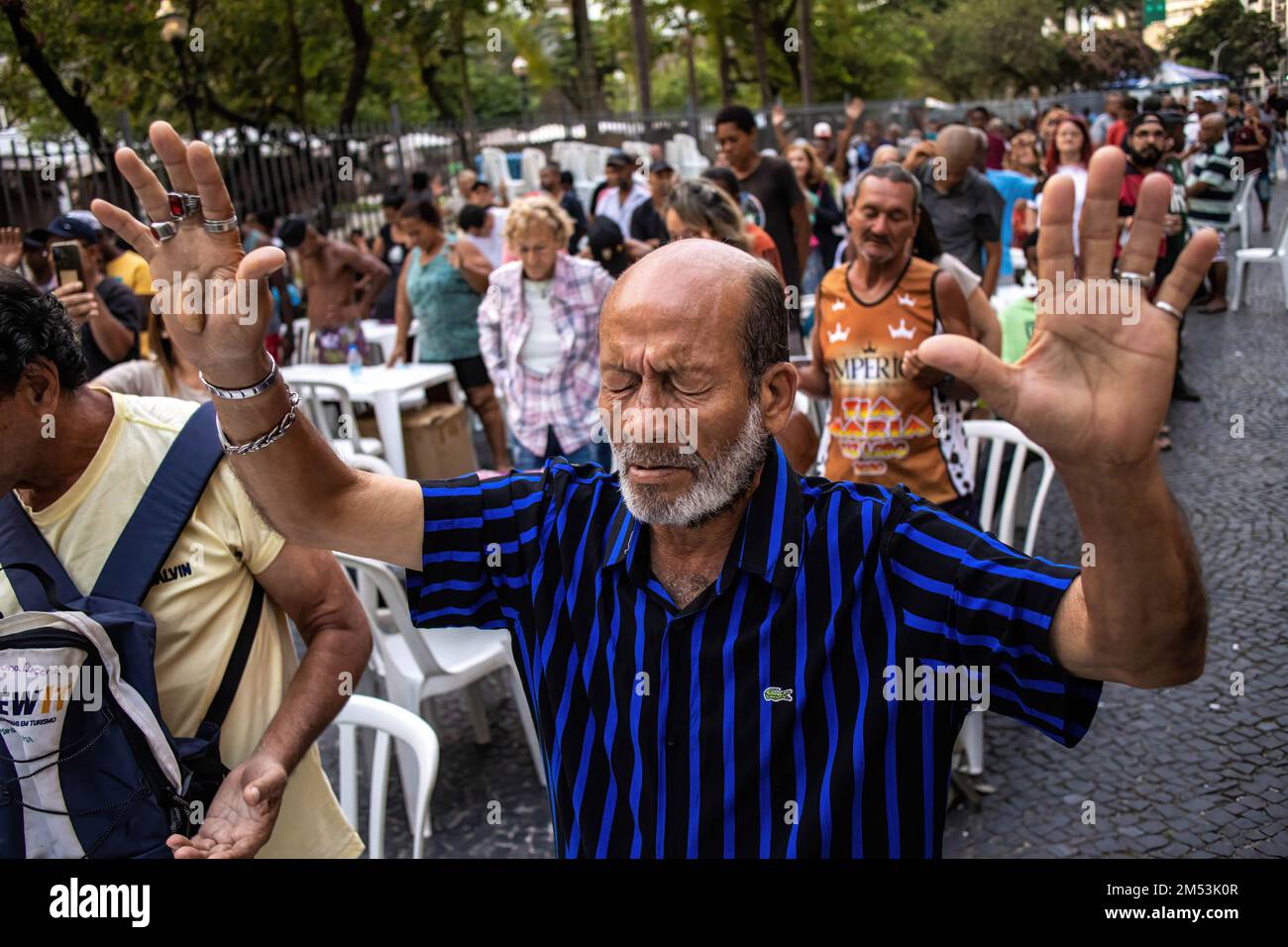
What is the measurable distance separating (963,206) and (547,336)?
8.78ft

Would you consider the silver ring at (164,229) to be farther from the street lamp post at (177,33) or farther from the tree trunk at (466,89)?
the tree trunk at (466,89)

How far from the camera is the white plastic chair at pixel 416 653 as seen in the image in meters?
3.65

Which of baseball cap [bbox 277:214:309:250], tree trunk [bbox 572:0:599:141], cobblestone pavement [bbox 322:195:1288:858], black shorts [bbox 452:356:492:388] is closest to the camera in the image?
cobblestone pavement [bbox 322:195:1288:858]

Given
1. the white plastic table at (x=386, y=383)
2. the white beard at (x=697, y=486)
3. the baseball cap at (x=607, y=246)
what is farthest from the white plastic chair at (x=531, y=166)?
the white beard at (x=697, y=486)

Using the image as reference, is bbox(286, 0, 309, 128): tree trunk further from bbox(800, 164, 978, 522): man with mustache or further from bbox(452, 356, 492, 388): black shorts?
bbox(800, 164, 978, 522): man with mustache

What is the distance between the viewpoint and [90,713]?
1792 millimetres

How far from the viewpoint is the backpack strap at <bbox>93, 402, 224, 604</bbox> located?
6.27 ft

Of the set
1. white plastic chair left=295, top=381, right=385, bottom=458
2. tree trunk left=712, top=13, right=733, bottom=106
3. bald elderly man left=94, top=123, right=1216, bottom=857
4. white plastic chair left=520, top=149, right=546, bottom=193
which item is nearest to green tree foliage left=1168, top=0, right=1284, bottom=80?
bald elderly man left=94, top=123, right=1216, bottom=857

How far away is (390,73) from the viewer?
23938 millimetres

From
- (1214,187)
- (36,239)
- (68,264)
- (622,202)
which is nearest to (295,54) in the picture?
(622,202)

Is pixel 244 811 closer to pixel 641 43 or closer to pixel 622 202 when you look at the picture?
pixel 622 202

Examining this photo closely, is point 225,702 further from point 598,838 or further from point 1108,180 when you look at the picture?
point 1108,180

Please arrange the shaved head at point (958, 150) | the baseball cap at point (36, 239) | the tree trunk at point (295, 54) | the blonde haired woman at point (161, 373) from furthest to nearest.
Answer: the tree trunk at point (295, 54) → the shaved head at point (958, 150) → the baseball cap at point (36, 239) → the blonde haired woman at point (161, 373)

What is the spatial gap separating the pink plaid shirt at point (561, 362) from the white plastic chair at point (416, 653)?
156cm
